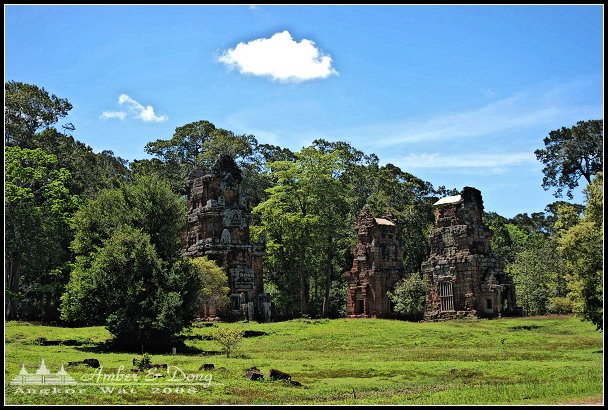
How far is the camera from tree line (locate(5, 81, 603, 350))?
110ft

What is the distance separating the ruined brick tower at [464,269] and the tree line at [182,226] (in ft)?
7.78

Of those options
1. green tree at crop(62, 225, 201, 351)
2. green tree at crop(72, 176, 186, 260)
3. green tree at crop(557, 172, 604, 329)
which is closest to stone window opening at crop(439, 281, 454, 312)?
green tree at crop(557, 172, 604, 329)

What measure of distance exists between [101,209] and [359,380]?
23.6m

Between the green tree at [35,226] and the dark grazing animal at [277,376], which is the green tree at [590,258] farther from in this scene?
the green tree at [35,226]

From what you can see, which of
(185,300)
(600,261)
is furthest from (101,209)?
(600,261)

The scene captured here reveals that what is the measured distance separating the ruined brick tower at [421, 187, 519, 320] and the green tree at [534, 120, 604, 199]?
19.4 meters

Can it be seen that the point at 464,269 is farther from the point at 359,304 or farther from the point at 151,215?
the point at 151,215

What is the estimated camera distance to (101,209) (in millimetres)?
40094

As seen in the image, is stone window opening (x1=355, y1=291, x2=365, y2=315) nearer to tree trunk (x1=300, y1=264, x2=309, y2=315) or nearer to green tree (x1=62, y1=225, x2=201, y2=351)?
tree trunk (x1=300, y1=264, x2=309, y2=315)

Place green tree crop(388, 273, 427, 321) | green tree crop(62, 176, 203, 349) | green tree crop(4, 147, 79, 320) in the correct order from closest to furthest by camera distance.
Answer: green tree crop(62, 176, 203, 349), green tree crop(4, 147, 79, 320), green tree crop(388, 273, 427, 321)
